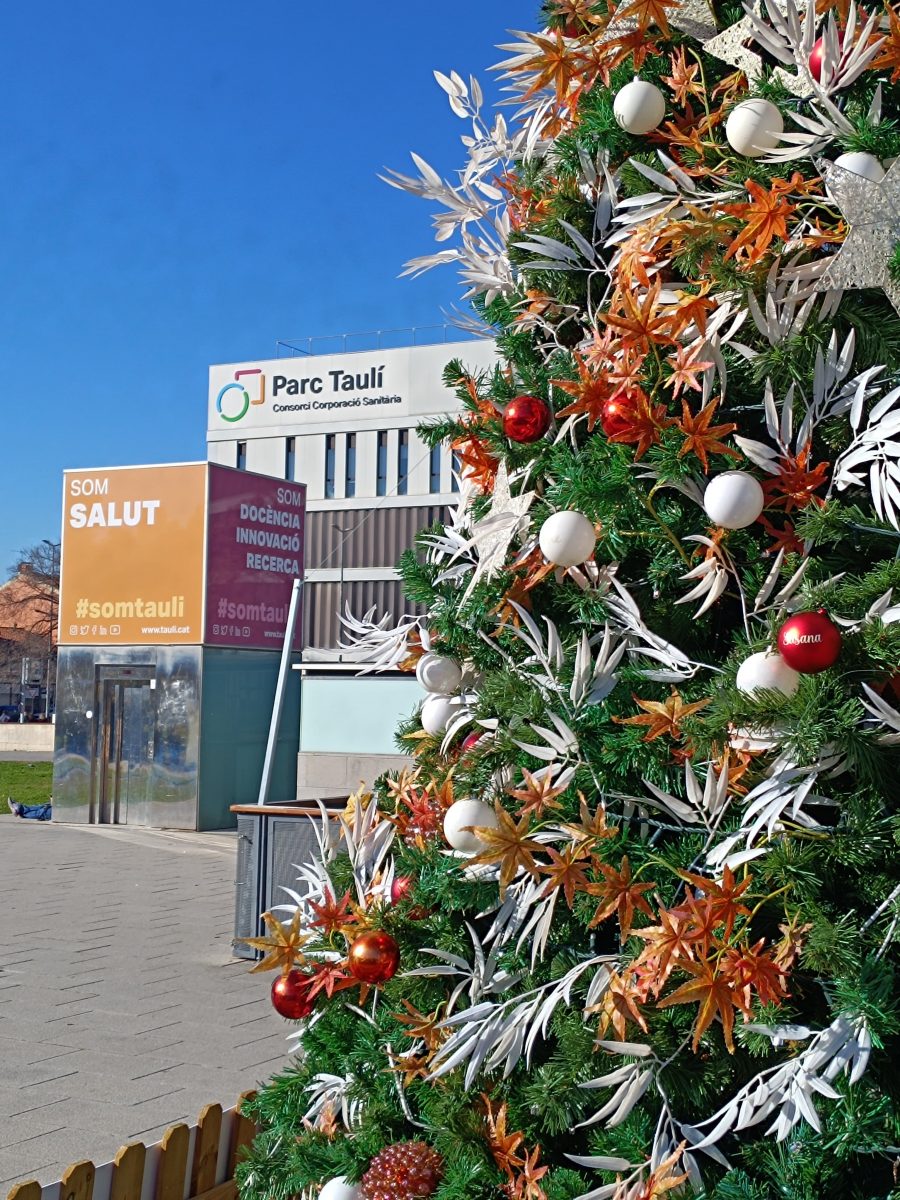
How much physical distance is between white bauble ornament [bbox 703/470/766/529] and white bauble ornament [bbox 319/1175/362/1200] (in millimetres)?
1260

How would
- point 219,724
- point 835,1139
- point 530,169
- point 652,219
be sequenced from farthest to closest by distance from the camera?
1. point 219,724
2. point 530,169
3. point 652,219
4. point 835,1139

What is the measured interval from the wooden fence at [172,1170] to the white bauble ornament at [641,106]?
2.21m

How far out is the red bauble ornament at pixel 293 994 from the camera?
2357 millimetres

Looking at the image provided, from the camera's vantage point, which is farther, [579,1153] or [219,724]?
[219,724]

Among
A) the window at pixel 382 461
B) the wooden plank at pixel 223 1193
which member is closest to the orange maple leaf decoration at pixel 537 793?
the wooden plank at pixel 223 1193

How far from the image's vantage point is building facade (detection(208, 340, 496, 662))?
157 feet

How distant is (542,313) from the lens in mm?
2395

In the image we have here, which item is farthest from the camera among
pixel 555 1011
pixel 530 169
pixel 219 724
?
pixel 219 724

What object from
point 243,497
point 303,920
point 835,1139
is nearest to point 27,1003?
point 303,920

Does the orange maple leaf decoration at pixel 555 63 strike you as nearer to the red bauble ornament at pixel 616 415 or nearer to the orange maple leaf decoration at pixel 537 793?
the red bauble ornament at pixel 616 415

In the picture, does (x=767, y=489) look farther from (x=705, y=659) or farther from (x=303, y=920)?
(x=303, y=920)

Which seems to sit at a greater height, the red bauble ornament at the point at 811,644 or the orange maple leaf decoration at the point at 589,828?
the red bauble ornament at the point at 811,644

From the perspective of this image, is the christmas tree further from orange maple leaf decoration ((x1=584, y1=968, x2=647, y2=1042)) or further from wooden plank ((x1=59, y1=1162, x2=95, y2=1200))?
wooden plank ((x1=59, y1=1162, x2=95, y2=1200))

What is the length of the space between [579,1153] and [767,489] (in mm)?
1111
